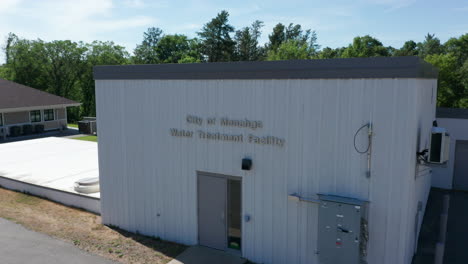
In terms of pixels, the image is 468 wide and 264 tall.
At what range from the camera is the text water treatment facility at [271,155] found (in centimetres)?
704

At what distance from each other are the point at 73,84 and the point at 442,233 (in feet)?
173

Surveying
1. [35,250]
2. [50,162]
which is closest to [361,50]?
[50,162]

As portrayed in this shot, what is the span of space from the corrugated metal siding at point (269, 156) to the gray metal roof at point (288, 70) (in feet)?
0.47

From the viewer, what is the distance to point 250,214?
28.5 ft

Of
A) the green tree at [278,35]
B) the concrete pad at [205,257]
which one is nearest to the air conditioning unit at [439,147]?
the concrete pad at [205,257]

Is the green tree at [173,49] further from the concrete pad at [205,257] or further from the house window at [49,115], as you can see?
the concrete pad at [205,257]

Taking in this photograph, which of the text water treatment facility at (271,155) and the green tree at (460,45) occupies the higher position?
the green tree at (460,45)

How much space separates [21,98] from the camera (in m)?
29.8

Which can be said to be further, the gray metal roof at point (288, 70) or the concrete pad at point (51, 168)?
the concrete pad at point (51, 168)

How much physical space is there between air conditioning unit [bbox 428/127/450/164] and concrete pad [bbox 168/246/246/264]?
15.3 feet

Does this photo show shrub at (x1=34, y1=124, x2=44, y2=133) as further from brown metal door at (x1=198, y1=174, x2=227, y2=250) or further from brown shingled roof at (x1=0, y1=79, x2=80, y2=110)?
brown metal door at (x1=198, y1=174, x2=227, y2=250)

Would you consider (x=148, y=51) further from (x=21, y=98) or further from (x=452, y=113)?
(x=452, y=113)

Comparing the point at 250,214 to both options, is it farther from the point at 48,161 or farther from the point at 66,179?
the point at 48,161

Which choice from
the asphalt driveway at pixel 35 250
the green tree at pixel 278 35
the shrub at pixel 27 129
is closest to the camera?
the asphalt driveway at pixel 35 250
